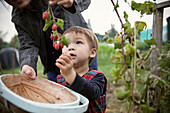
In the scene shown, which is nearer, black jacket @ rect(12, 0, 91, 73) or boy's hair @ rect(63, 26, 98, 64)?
boy's hair @ rect(63, 26, 98, 64)

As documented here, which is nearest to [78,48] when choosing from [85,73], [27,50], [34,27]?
[85,73]

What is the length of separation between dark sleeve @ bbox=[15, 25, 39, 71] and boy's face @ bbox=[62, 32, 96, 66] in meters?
0.28

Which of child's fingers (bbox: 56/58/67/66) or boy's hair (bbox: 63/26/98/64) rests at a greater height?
boy's hair (bbox: 63/26/98/64)

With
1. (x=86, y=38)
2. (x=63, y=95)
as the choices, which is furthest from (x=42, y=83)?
(x=86, y=38)

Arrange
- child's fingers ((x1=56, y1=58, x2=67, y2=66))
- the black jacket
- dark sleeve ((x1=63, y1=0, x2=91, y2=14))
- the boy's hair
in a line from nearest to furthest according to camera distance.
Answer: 1. child's fingers ((x1=56, y1=58, x2=67, y2=66))
2. dark sleeve ((x1=63, y1=0, x2=91, y2=14))
3. the boy's hair
4. the black jacket

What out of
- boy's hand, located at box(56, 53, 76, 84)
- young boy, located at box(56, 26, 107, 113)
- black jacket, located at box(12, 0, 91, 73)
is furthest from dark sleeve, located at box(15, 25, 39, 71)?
boy's hand, located at box(56, 53, 76, 84)

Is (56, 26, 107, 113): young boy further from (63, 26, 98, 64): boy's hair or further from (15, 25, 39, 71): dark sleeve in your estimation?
(15, 25, 39, 71): dark sleeve

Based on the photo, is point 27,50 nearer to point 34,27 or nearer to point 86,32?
point 34,27

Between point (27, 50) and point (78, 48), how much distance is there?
1.48ft

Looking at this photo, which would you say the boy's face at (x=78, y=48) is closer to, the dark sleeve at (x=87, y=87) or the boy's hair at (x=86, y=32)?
the boy's hair at (x=86, y=32)

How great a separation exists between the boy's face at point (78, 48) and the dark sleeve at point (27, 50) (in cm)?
28

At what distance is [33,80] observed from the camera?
87 centimetres

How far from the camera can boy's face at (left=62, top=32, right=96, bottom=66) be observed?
3.24 ft

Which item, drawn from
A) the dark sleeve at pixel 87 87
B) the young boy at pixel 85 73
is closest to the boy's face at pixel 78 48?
the young boy at pixel 85 73
